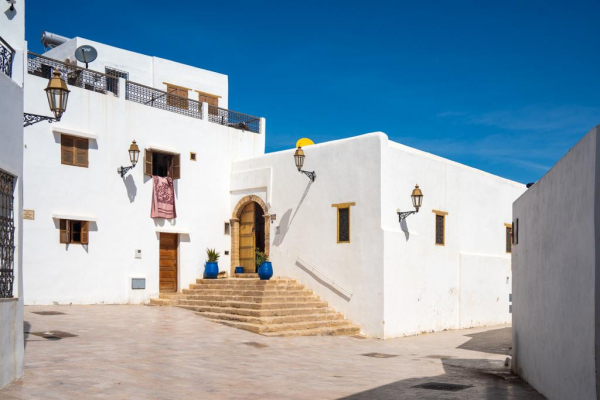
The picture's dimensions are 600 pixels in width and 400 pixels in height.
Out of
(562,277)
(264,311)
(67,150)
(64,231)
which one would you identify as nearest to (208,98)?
(67,150)

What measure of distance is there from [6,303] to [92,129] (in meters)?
9.76

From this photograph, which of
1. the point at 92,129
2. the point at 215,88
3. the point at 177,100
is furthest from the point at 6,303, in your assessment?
the point at 215,88

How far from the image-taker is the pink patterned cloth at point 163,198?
1772 cm

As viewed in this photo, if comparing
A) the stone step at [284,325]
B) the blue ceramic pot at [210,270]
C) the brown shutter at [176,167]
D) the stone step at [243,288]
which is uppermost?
the brown shutter at [176,167]

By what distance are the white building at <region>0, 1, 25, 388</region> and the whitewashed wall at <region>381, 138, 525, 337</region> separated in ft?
31.3

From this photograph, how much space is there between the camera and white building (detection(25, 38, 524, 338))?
15.7 metres

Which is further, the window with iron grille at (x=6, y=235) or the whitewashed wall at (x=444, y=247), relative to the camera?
the whitewashed wall at (x=444, y=247)

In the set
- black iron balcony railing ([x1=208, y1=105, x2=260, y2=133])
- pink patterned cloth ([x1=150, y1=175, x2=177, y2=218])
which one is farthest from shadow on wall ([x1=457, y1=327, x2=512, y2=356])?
black iron balcony railing ([x1=208, y1=105, x2=260, y2=133])

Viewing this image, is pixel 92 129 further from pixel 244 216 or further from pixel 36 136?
pixel 244 216

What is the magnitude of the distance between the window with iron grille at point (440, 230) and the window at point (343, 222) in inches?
121

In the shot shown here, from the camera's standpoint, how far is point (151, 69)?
2316 centimetres

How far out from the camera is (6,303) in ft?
24.6

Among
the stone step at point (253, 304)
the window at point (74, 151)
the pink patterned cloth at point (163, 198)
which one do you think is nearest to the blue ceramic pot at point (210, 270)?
the stone step at point (253, 304)

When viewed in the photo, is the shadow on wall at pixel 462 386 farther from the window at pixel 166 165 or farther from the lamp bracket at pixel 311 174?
the window at pixel 166 165
